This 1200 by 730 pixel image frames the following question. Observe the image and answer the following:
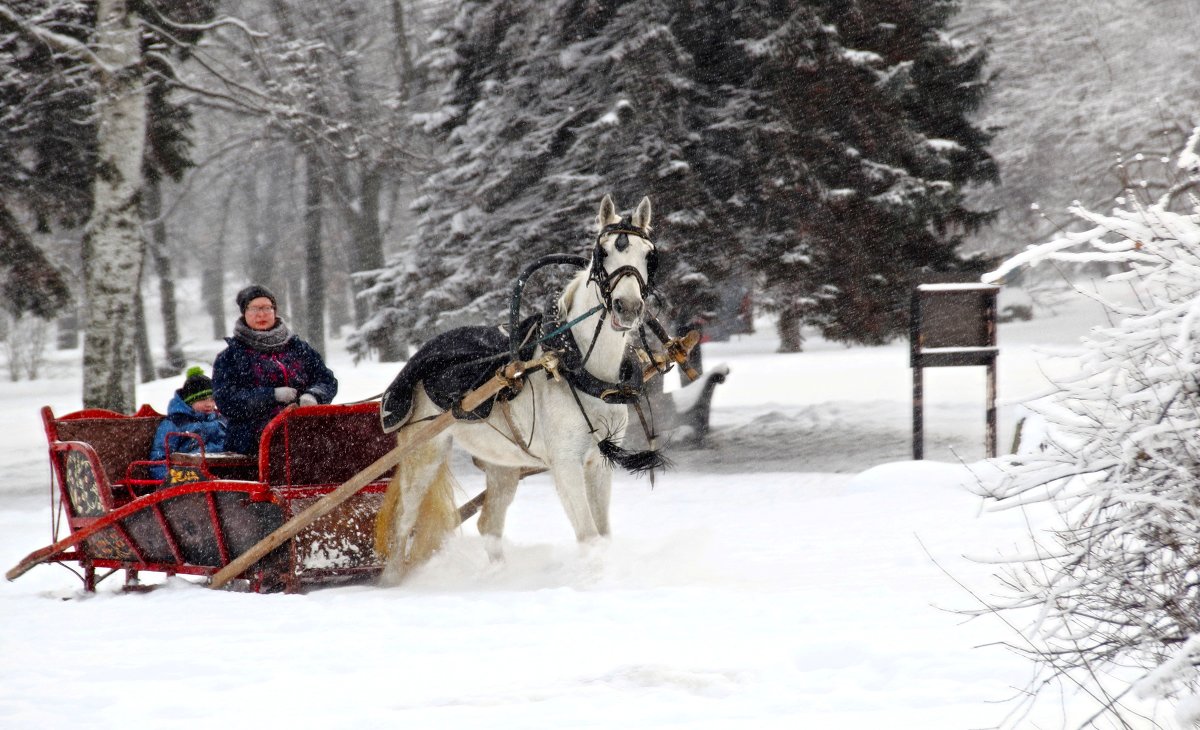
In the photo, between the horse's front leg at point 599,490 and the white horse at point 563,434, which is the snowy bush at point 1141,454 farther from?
the horse's front leg at point 599,490

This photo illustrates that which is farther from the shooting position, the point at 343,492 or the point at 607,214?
the point at 343,492

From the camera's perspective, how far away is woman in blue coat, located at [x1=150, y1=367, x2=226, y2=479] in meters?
7.79

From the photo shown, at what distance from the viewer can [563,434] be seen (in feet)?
21.3

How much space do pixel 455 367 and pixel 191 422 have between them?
2186mm

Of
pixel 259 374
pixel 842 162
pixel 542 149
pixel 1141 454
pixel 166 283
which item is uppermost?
pixel 542 149

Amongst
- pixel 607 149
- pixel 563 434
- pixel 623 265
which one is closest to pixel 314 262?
pixel 607 149

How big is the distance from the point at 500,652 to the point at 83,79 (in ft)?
38.5

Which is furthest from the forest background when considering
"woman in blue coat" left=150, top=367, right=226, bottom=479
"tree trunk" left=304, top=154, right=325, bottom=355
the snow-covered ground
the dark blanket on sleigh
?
"tree trunk" left=304, top=154, right=325, bottom=355

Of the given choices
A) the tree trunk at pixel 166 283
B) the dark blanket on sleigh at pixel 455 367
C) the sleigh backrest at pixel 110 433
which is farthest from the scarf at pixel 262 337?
the tree trunk at pixel 166 283

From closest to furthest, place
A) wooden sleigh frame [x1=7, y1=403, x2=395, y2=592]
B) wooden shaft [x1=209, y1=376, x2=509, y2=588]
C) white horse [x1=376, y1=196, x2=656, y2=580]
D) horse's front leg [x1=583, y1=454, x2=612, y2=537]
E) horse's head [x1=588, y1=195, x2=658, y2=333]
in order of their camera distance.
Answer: horse's head [x1=588, y1=195, x2=658, y2=333] → white horse [x1=376, y1=196, x2=656, y2=580] → wooden shaft [x1=209, y1=376, x2=509, y2=588] → horse's front leg [x1=583, y1=454, x2=612, y2=537] → wooden sleigh frame [x1=7, y1=403, x2=395, y2=592]

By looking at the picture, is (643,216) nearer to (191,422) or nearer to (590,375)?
(590,375)

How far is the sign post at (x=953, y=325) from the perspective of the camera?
11.3 meters

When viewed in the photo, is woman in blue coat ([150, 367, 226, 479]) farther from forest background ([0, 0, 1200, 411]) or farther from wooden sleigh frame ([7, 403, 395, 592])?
forest background ([0, 0, 1200, 411])

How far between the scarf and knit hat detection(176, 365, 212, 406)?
0.64 meters
